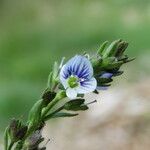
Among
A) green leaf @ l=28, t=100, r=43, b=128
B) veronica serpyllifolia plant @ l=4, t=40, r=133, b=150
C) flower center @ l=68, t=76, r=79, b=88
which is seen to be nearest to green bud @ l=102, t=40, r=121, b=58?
veronica serpyllifolia plant @ l=4, t=40, r=133, b=150

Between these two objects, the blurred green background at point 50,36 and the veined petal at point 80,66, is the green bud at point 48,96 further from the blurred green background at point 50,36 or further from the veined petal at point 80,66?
the blurred green background at point 50,36

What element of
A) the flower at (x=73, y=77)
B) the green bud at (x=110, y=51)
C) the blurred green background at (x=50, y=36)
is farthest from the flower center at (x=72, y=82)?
the blurred green background at (x=50, y=36)

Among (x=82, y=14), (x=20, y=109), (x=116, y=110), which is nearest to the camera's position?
(x=116, y=110)

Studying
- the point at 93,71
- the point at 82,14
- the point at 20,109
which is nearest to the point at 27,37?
the point at 82,14

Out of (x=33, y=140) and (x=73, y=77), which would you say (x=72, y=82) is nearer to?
(x=73, y=77)

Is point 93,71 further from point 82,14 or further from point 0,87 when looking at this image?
point 82,14

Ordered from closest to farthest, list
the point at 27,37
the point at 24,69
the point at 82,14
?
1. the point at 24,69
2. the point at 27,37
3. the point at 82,14

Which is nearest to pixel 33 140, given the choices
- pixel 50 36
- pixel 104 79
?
pixel 104 79

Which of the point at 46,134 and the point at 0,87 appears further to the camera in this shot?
the point at 0,87
